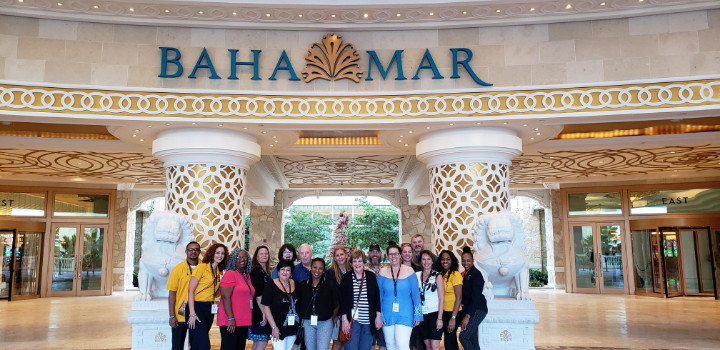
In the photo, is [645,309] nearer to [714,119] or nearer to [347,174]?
[714,119]

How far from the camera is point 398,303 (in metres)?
4.52

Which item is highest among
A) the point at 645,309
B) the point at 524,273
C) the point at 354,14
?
the point at 354,14

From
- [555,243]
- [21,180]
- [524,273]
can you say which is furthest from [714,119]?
[21,180]

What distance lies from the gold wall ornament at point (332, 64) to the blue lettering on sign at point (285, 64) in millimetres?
188

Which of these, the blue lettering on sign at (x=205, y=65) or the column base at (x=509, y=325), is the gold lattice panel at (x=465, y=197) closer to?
the column base at (x=509, y=325)

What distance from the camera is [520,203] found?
21.7m

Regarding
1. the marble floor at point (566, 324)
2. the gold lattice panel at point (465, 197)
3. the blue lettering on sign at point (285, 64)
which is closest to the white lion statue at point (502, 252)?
the marble floor at point (566, 324)

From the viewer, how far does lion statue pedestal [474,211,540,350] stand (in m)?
6.01

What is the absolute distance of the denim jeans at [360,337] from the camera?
181 inches

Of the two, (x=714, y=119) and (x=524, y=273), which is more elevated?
(x=714, y=119)

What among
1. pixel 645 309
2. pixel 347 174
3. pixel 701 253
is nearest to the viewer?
pixel 645 309

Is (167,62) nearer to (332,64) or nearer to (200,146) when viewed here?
(200,146)

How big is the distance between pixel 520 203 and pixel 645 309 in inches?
441

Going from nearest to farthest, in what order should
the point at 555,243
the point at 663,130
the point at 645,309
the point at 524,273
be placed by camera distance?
the point at 524,273 → the point at 663,130 → the point at 645,309 → the point at 555,243
